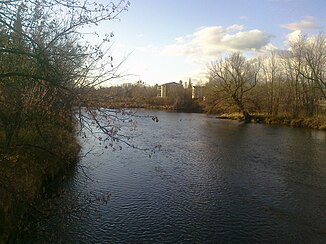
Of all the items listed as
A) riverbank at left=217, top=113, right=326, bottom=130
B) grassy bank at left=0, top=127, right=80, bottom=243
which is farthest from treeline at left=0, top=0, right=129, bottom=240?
riverbank at left=217, top=113, right=326, bottom=130

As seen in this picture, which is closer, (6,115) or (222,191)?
(6,115)

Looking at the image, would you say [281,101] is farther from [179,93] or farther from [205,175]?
[205,175]

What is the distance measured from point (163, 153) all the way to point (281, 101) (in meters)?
32.5

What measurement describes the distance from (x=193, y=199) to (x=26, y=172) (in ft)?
17.6

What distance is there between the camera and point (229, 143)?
75.8 feet

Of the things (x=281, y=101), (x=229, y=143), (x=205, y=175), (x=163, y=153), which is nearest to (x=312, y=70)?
(x=281, y=101)

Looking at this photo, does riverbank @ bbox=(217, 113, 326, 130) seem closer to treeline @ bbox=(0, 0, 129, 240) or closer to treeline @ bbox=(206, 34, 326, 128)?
treeline @ bbox=(206, 34, 326, 128)

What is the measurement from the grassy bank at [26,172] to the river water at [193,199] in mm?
705

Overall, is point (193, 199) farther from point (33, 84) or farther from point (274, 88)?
Result: point (274, 88)

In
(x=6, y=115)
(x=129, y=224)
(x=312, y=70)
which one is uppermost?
(x=312, y=70)

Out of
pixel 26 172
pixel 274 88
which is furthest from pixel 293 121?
pixel 26 172

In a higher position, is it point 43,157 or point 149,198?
point 43,157

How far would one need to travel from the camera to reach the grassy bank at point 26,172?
6.91m

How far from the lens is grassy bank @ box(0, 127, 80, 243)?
6.91m
